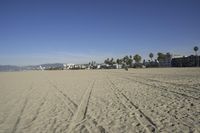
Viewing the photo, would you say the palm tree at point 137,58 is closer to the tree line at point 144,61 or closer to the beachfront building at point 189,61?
the tree line at point 144,61

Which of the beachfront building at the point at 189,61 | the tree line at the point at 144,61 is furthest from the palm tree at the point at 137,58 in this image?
the beachfront building at the point at 189,61

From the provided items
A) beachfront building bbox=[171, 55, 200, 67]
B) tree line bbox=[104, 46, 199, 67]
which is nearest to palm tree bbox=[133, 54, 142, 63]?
tree line bbox=[104, 46, 199, 67]

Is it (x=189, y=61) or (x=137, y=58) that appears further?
(x=137, y=58)

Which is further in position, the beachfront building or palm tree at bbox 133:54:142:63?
palm tree at bbox 133:54:142:63

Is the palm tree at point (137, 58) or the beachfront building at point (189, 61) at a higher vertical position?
the palm tree at point (137, 58)

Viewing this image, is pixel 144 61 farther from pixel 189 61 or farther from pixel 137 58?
pixel 189 61

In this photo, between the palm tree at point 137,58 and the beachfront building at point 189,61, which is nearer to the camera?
the beachfront building at point 189,61

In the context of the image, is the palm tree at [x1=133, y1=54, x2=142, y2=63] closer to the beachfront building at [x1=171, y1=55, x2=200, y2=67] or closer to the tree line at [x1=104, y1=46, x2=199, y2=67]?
the tree line at [x1=104, y1=46, x2=199, y2=67]

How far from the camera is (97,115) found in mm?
9219

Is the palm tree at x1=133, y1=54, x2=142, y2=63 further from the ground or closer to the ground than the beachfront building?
further from the ground

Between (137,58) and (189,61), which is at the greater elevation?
(137,58)

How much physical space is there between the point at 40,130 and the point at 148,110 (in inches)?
162

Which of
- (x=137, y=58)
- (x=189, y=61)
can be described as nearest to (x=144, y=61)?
(x=137, y=58)

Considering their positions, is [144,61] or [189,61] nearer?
[189,61]
